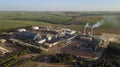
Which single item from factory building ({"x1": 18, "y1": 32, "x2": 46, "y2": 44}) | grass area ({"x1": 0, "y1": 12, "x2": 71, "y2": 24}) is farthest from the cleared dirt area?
grass area ({"x1": 0, "y1": 12, "x2": 71, "y2": 24})

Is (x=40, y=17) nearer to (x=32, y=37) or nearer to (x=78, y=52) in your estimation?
(x=32, y=37)

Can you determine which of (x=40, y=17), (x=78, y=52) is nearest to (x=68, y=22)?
(x=40, y=17)

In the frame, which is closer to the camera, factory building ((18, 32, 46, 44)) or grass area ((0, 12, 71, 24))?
factory building ((18, 32, 46, 44))

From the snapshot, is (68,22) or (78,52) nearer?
(78,52)

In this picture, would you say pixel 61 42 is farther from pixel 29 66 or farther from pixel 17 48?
pixel 29 66

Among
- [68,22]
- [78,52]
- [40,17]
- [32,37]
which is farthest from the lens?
[40,17]

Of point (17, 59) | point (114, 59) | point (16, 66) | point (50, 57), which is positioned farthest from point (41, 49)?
point (114, 59)

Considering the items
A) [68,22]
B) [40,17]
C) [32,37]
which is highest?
[32,37]

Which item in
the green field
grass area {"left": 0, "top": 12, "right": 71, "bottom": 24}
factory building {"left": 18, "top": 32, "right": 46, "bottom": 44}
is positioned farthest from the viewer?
grass area {"left": 0, "top": 12, "right": 71, "bottom": 24}

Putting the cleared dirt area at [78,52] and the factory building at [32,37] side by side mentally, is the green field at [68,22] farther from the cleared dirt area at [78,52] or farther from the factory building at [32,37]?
the cleared dirt area at [78,52]

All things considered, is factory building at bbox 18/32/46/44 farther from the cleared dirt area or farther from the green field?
the green field

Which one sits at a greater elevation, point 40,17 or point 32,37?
point 32,37
